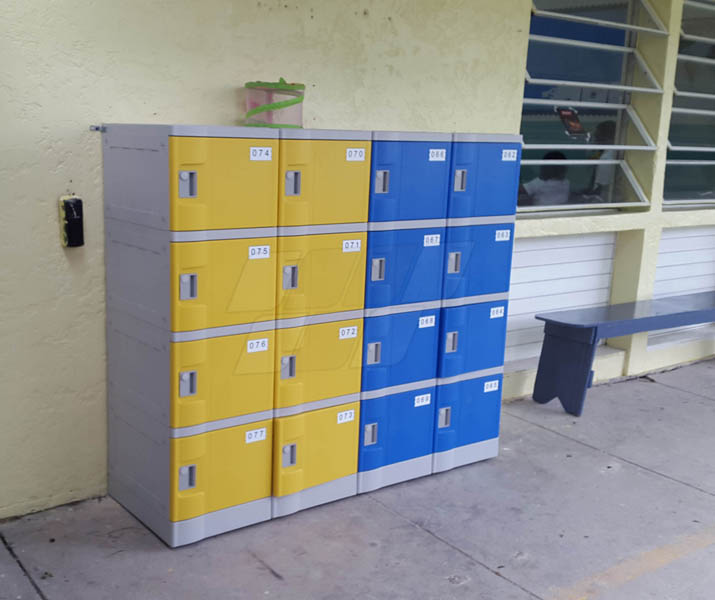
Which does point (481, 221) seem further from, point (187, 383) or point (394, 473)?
point (187, 383)

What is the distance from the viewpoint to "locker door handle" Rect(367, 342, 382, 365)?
3967mm

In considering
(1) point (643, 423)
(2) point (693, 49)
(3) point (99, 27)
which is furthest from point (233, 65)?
(2) point (693, 49)

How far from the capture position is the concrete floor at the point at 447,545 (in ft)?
10.5

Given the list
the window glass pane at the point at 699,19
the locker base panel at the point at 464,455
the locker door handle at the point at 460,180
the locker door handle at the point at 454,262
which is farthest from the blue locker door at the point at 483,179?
the window glass pane at the point at 699,19

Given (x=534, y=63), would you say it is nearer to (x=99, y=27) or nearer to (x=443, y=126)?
(x=443, y=126)

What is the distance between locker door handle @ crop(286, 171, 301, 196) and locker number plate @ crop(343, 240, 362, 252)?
0.37 m

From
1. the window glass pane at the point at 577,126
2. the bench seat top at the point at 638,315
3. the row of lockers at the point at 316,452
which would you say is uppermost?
the window glass pane at the point at 577,126

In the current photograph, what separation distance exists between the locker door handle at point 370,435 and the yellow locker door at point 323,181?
1045mm

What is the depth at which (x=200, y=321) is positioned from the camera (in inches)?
131

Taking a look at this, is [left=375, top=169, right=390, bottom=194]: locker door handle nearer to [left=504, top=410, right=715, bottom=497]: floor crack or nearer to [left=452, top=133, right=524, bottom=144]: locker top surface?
[left=452, top=133, right=524, bottom=144]: locker top surface

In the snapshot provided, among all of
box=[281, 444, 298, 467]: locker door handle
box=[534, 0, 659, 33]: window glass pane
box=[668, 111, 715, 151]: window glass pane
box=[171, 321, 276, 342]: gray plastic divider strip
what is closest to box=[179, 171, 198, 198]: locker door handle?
box=[171, 321, 276, 342]: gray plastic divider strip

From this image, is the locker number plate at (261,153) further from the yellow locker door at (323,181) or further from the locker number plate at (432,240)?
the locker number plate at (432,240)

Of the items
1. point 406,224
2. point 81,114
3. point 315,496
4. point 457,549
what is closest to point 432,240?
point 406,224

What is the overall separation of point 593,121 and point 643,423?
222cm
